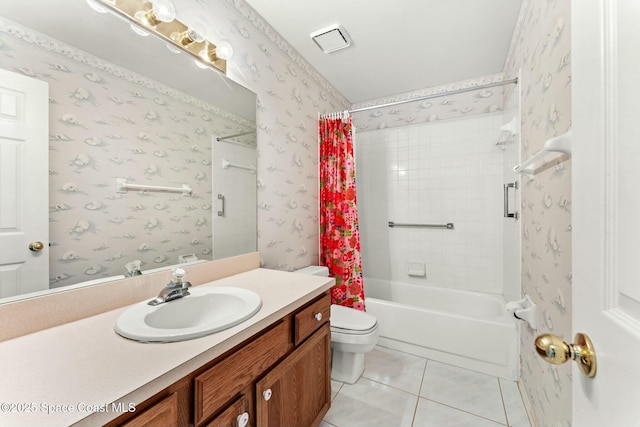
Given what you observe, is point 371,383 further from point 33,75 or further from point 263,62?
point 263,62

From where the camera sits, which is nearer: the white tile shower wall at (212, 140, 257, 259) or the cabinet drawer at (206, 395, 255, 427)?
the cabinet drawer at (206, 395, 255, 427)

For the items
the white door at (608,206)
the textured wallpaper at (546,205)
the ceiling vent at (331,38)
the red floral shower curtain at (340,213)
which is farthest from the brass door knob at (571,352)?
the ceiling vent at (331,38)

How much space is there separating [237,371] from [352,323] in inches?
39.8

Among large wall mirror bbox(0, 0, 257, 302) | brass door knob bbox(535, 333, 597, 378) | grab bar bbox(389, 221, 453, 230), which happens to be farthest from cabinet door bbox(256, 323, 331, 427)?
grab bar bbox(389, 221, 453, 230)

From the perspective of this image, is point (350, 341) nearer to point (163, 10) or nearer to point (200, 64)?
point (200, 64)

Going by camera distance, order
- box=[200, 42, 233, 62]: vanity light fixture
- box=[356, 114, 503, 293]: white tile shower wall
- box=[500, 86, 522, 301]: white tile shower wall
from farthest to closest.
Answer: box=[356, 114, 503, 293]: white tile shower wall < box=[500, 86, 522, 301]: white tile shower wall < box=[200, 42, 233, 62]: vanity light fixture

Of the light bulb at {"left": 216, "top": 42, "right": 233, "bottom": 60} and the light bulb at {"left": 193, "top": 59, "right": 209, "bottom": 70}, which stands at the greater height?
the light bulb at {"left": 216, "top": 42, "right": 233, "bottom": 60}

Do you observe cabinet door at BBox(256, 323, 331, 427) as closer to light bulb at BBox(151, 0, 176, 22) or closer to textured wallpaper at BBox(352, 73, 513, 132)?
light bulb at BBox(151, 0, 176, 22)

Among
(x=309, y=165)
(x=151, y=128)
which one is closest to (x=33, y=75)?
(x=151, y=128)

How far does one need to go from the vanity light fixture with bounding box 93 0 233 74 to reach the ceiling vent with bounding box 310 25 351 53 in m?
0.72

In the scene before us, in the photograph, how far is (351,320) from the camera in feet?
5.53

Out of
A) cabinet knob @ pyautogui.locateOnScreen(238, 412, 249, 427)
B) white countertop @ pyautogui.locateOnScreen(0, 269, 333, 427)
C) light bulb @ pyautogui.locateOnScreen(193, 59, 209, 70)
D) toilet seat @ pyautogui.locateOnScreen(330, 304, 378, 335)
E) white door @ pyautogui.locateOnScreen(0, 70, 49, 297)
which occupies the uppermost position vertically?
light bulb @ pyautogui.locateOnScreen(193, 59, 209, 70)

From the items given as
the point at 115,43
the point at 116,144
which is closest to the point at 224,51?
the point at 115,43

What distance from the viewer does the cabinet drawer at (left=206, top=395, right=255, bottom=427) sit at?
0.70m
